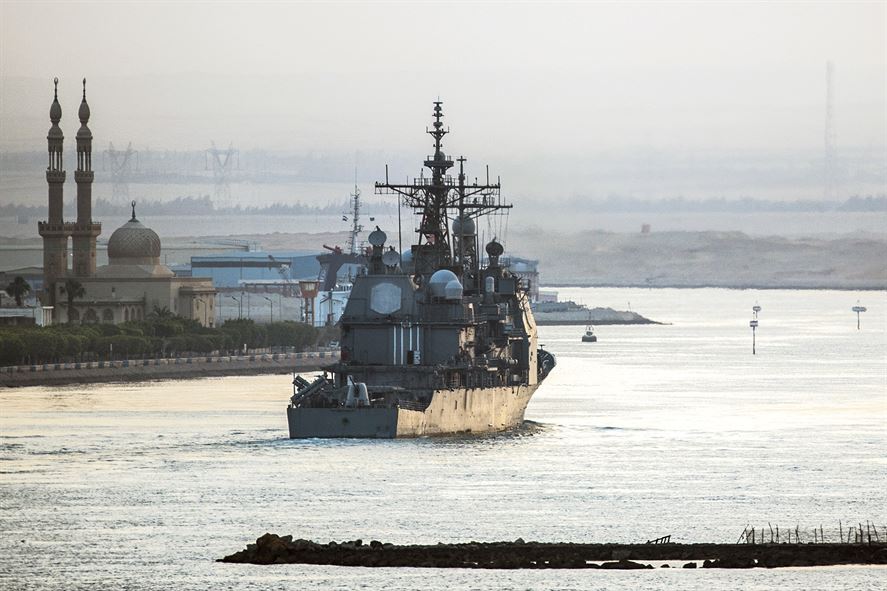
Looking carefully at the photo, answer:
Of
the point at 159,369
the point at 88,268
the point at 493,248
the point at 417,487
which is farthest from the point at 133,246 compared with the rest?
the point at 417,487

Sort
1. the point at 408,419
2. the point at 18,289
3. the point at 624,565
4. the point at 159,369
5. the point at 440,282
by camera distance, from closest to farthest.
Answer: the point at 624,565 < the point at 408,419 < the point at 440,282 < the point at 159,369 < the point at 18,289

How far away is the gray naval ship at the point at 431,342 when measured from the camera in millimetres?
78062

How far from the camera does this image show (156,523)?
58688 millimetres

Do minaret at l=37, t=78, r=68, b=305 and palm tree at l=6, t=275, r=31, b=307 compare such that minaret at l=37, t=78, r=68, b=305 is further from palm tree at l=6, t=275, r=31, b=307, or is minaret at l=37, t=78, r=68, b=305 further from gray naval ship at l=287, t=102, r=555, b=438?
gray naval ship at l=287, t=102, r=555, b=438

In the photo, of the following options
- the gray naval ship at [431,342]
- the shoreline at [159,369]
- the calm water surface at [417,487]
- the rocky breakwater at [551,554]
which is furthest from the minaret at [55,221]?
the rocky breakwater at [551,554]

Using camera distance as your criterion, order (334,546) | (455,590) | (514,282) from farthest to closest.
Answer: (514,282) → (334,546) → (455,590)

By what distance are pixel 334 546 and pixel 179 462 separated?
22.4 meters

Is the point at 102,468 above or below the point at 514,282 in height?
below

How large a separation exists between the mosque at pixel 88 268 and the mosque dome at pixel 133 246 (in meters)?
0.08

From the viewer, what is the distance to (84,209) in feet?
583

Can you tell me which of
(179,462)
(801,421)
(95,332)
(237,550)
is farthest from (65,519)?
(95,332)

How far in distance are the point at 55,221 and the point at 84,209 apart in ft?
8.27

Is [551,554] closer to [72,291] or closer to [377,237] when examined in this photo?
[377,237]

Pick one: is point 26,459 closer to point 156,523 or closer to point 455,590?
point 156,523
